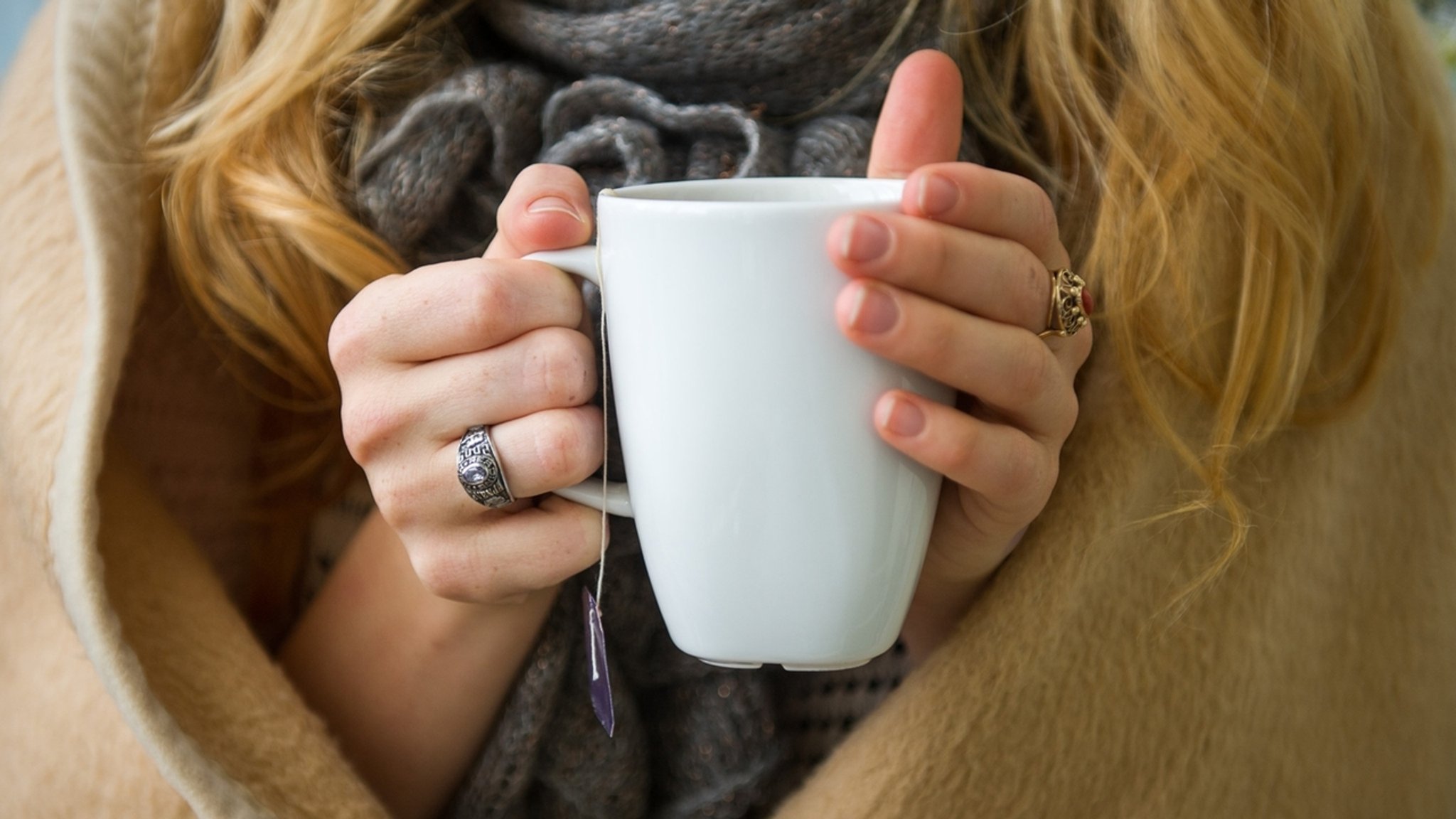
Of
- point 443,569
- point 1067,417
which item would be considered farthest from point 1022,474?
point 443,569

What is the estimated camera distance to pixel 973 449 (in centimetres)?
41

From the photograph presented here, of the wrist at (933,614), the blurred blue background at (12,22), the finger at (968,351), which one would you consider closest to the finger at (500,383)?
the finger at (968,351)

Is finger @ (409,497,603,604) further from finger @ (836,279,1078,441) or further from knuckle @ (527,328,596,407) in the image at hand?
finger @ (836,279,1078,441)

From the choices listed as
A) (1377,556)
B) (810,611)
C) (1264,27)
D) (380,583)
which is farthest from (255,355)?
(1377,556)

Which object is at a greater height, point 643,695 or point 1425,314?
point 1425,314

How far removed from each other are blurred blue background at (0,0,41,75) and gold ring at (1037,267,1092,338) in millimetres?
878

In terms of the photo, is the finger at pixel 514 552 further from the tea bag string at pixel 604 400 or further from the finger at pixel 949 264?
the finger at pixel 949 264

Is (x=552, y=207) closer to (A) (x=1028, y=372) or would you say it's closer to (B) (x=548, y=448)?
(B) (x=548, y=448)

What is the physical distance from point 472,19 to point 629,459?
16.0 inches

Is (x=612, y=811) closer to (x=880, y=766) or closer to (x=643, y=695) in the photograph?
(x=643, y=695)

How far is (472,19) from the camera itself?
706mm

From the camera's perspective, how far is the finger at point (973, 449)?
39cm

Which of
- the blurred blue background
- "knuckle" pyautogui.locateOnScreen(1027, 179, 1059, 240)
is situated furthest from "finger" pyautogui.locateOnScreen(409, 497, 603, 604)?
the blurred blue background

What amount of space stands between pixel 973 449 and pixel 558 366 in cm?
17
